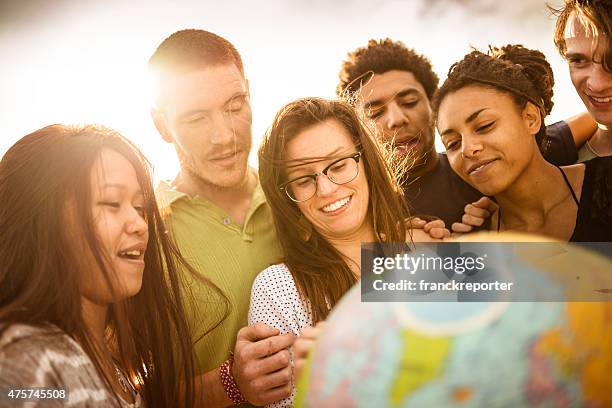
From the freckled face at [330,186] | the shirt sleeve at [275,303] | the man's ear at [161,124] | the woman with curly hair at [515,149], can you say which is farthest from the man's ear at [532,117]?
the man's ear at [161,124]

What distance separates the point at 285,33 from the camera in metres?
1.85

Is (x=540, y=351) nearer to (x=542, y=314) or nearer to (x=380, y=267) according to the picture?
(x=542, y=314)

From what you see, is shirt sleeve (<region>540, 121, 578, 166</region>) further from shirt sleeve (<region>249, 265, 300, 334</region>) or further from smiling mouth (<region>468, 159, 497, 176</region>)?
shirt sleeve (<region>249, 265, 300, 334</region>)

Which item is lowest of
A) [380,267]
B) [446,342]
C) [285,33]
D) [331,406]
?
[331,406]

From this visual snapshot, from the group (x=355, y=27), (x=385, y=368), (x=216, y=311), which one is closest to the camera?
(x=385, y=368)

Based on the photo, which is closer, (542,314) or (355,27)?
(542,314)

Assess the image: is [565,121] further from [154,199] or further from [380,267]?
[154,199]

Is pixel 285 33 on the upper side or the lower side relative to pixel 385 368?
upper

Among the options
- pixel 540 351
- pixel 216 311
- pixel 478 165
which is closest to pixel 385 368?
pixel 540 351

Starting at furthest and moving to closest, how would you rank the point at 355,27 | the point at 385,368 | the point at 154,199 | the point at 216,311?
the point at 355,27 → the point at 216,311 → the point at 154,199 → the point at 385,368

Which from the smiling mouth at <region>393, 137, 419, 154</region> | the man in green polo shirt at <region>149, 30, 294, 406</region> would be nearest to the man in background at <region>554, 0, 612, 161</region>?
the smiling mouth at <region>393, 137, 419, 154</region>

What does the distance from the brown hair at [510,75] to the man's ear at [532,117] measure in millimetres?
11

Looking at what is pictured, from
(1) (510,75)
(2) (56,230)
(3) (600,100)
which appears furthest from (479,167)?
(2) (56,230)

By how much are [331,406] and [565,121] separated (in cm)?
114
